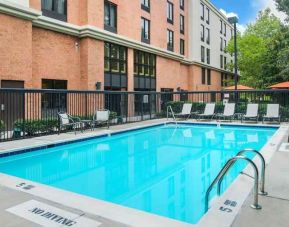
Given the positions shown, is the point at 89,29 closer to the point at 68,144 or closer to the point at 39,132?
the point at 39,132

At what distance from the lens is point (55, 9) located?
15.6 meters

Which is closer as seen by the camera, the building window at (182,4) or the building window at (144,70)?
the building window at (144,70)

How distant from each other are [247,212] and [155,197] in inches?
71.8

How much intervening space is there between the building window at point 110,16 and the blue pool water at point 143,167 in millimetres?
9303

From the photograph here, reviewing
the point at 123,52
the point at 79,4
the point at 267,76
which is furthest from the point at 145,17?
the point at 267,76

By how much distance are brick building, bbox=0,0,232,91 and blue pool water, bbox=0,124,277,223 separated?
6.13 m

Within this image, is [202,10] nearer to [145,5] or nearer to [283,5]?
[145,5]

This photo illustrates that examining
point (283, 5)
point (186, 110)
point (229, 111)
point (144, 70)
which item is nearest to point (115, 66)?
point (144, 70)

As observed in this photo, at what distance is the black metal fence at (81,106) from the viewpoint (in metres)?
10.4

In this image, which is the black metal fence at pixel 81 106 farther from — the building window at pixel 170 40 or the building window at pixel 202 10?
the building window at pixel 202 10

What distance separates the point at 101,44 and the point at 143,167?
12088 mm

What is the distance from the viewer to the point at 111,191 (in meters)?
5.22

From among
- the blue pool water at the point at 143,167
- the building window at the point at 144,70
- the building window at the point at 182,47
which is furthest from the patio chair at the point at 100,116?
the building window at the point at 182,47

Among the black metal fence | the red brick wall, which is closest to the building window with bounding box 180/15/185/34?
the black metal fence
